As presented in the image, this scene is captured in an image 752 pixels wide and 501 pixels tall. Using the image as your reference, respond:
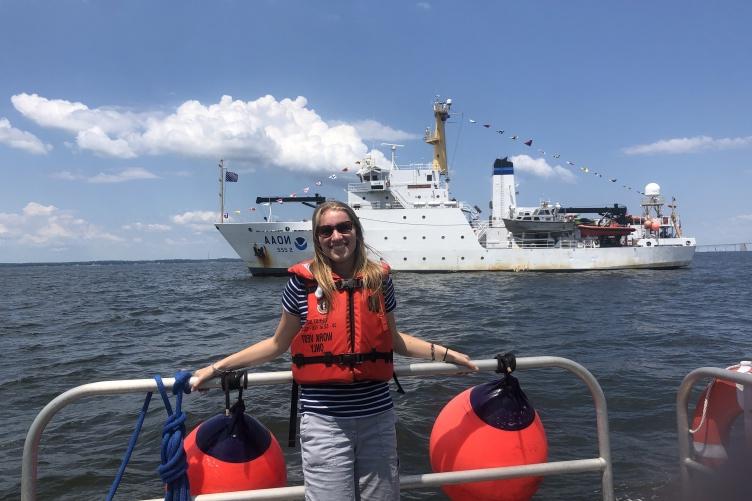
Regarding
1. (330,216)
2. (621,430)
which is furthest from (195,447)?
(621,430)

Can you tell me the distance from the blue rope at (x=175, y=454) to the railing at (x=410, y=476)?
0.16ft

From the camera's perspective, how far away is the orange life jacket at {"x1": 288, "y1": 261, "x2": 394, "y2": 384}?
203cm

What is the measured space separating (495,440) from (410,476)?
1.39 feet

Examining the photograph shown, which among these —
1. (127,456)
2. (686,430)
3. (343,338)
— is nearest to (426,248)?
(686,430)

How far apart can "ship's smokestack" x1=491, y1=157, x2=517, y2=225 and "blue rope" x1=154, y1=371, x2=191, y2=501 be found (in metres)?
36.0

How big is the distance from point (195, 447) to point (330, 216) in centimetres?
114

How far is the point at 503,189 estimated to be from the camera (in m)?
37.4

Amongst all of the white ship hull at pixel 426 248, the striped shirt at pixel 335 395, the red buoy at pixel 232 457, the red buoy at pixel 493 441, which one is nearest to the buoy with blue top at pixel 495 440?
the red buoy at pixel 493 441

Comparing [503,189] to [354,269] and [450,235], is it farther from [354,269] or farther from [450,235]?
[354,269]

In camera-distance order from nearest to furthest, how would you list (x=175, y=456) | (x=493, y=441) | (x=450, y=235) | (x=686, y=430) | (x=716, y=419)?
1. (x=175, y=456)
2. (x=493, y=441)
3. (x=686, y=430)
4. (x=716, y=419)
5. (x=450, y=235)

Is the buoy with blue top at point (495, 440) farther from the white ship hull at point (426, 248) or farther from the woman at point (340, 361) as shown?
the white ship hull at point (426, 248)

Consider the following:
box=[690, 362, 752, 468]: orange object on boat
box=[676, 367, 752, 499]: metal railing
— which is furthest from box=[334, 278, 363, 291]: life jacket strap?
box=[690, 362, 752, 468]: orange object on boat

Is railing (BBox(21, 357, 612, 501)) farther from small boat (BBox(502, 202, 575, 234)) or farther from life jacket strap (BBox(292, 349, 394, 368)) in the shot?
small boat (BBox(502, 202, 575, 234))

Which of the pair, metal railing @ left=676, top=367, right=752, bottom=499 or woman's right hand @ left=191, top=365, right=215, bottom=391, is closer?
woman's right hand @ left=191, top=365, right=215, bottom=391
